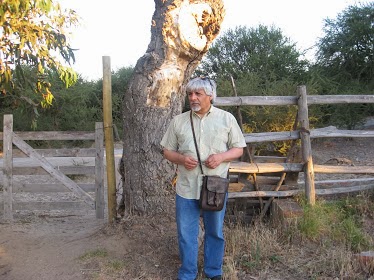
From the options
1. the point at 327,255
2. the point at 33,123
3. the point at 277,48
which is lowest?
the point at 327,255

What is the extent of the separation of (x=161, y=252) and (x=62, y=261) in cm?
101

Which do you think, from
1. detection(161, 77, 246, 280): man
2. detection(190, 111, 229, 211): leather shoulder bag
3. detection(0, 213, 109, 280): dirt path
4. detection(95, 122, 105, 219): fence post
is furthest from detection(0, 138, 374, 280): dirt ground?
detection(95, 122, 105, 219): fence post

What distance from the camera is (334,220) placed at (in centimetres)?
570

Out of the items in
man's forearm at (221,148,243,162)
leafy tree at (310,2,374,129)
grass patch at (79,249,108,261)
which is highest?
leafy tree at (310,2,374,129)

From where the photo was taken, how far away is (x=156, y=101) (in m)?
5.12

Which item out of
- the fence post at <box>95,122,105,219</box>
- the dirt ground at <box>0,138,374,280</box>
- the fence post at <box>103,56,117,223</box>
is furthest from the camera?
the fence post at <box>95,122,105,219</box>

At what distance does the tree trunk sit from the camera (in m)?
4.98

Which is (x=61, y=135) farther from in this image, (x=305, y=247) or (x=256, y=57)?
(x=256, y=57)

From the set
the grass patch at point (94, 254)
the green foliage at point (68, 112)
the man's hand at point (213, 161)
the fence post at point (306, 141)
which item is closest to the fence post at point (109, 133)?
the grass patch at point (94, 254)

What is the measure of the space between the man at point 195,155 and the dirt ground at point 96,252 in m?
0.50

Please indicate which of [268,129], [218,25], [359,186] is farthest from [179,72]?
[268,129]

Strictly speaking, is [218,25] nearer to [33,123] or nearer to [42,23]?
[42,23]

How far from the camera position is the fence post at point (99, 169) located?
6.99 meters

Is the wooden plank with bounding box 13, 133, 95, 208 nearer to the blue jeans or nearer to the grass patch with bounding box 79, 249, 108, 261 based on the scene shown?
the grass patch with bounding box 79, 249, 108, 261
